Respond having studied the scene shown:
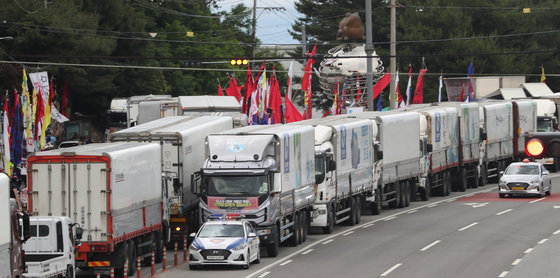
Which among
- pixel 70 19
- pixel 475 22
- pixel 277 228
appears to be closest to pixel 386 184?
pixel 277 228

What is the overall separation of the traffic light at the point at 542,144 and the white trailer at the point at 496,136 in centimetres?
4708

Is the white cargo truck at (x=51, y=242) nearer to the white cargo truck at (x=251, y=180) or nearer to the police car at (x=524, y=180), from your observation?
the white cargo truck at (x=251, y=180)

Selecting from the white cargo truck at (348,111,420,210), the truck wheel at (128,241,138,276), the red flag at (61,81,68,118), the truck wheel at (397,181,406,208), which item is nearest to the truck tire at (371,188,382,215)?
the white cargo truck at (348,111,420,210)

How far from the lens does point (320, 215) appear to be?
38531 millimetres

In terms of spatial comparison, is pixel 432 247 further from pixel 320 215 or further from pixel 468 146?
pixel 468 146

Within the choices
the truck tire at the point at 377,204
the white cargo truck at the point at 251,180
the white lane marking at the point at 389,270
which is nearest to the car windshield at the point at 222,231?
the white cargo truck at the point at 251,180

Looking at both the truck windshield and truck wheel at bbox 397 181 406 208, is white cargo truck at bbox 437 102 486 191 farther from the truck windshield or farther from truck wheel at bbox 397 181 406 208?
the truck windshield

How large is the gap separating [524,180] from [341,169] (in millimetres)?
13504

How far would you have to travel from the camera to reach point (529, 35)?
362 ft

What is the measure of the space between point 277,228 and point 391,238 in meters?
5.18

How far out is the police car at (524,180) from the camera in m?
50.4

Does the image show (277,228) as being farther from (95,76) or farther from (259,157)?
(95,76)

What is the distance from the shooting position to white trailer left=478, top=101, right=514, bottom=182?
58.9m

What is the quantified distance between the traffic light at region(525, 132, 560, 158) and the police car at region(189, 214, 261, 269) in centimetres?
1929
